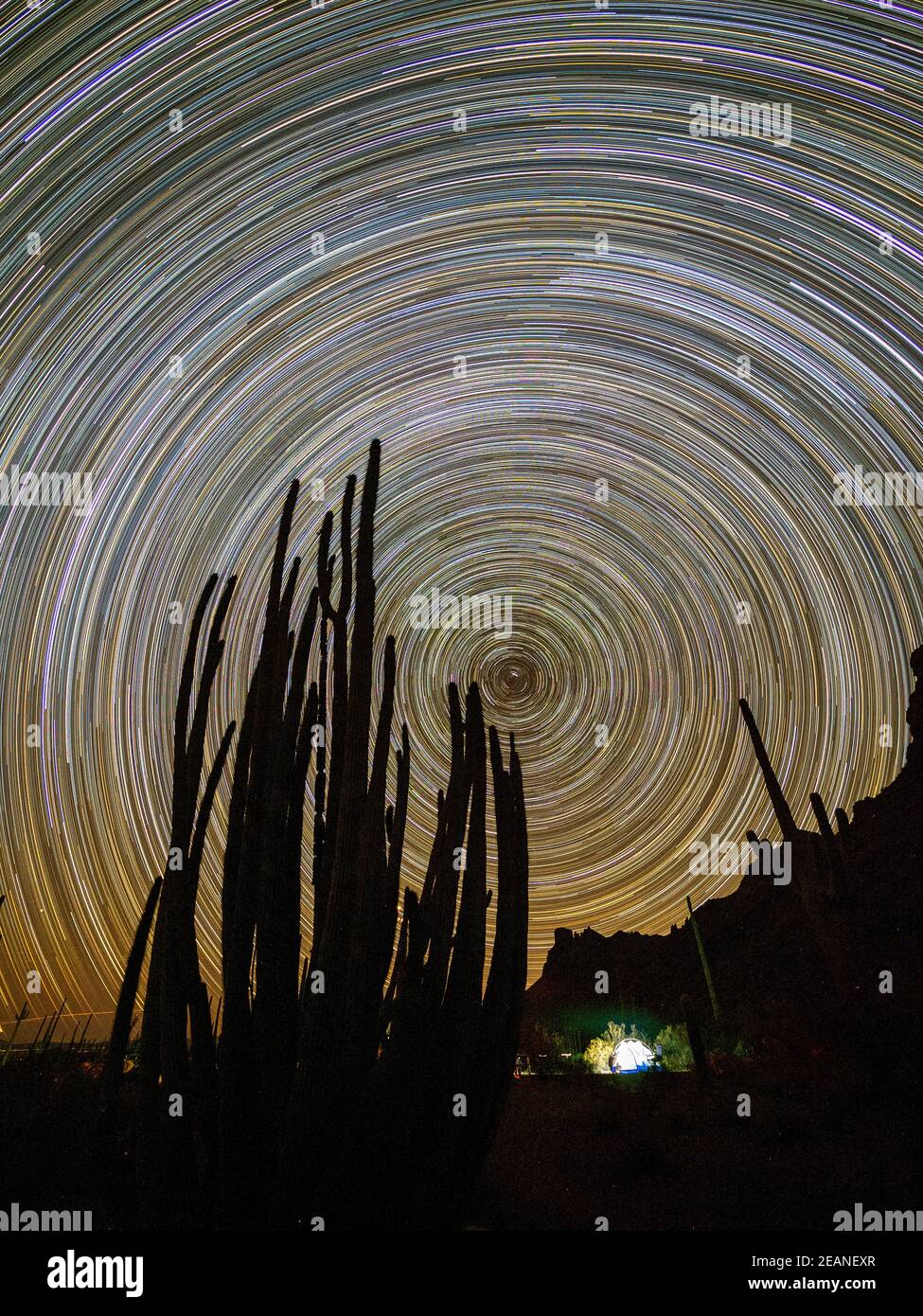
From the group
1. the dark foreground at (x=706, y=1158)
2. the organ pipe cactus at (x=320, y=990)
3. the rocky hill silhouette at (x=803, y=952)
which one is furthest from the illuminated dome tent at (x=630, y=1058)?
the organ pipe cactus at (x=320, y=990)

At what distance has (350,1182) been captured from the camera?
10.8 feet

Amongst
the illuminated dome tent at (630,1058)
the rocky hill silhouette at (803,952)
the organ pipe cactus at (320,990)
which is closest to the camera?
the organ pipe cactus at (320,990)

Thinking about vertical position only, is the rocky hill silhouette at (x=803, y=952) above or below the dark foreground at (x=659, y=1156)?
above

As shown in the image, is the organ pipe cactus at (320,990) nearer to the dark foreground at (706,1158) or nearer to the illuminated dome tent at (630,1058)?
the dark foreground at (706,1158)

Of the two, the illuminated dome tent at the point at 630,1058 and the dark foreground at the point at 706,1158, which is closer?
the dark foreground at the point at 706,1158

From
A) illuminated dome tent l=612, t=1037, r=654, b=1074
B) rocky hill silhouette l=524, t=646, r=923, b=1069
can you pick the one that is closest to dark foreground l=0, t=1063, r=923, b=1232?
rocky hill silhouette l=524, t=646, r=923, b=1069

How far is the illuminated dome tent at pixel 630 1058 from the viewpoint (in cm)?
A: 1226

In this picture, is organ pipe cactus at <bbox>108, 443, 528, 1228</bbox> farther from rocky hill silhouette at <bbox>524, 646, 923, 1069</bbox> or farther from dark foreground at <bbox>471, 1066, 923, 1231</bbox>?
rocky hill silhouette at <bbox>524, 646, 923, 1069</bbox>

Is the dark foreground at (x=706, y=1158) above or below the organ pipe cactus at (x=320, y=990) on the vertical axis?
below

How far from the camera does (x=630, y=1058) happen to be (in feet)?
40.5

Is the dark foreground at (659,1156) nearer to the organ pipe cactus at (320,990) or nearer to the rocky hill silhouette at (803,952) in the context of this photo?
the organ pipe cactus at (320,990)

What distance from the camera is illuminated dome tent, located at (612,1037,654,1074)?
12258mm

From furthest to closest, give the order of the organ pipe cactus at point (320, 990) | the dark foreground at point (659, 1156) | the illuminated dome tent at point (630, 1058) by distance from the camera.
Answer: the illuminated dome tent at point (630, 1058) < the dark foreground at point (659, 1156) < the organ pipe cactus at point (320, 990)

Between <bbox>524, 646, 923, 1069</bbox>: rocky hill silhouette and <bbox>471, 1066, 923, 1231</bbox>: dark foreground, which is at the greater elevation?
<bbox>524, 646, 923, 1069</bbox>: rocky hill silhouette
